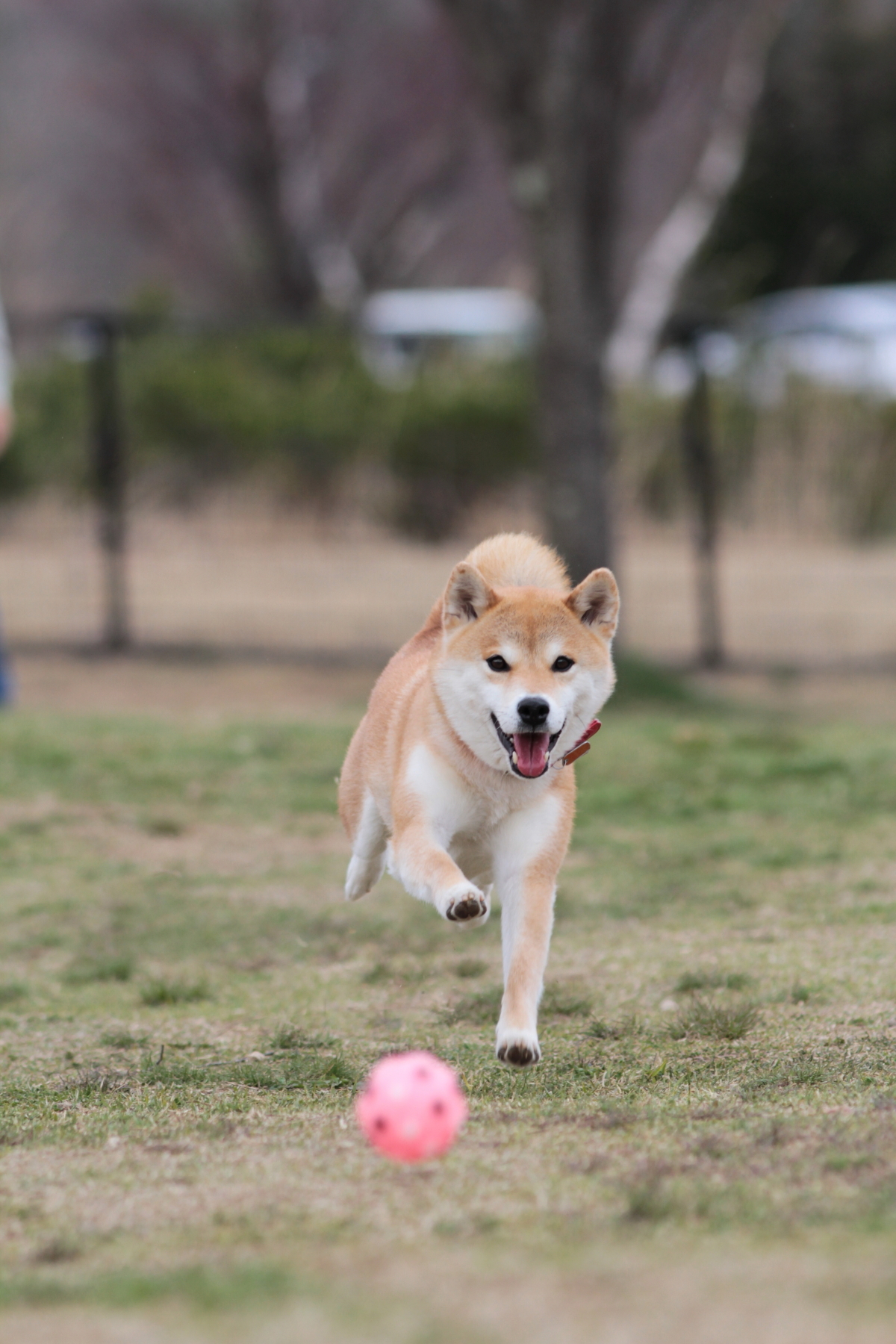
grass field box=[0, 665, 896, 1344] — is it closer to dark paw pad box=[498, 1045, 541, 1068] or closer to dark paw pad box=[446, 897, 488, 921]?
dark paw pad box=[498, 1045, 541, 1068]

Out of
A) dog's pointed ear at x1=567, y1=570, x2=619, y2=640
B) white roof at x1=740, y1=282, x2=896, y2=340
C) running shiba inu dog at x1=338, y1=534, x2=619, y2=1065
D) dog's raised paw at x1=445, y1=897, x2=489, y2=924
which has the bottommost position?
dog's raised paw at x1=445, y1=897, x2=489, y2=924

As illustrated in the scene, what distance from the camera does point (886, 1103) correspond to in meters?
3.58

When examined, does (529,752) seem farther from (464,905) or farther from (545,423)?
(545,423)

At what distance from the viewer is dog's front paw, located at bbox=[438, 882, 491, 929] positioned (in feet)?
12.4

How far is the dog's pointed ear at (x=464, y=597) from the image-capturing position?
416 cm

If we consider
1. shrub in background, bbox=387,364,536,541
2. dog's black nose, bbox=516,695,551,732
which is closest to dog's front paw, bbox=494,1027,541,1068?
dog's black nose, bbox=516,695,551,732

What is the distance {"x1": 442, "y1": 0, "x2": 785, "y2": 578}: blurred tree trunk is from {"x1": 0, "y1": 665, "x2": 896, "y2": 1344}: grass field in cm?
231

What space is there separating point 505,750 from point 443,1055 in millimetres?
778

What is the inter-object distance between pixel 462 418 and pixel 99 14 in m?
17.3

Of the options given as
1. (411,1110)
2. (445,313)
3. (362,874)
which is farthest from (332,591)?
(445,313)

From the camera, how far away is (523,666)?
4.03 meters

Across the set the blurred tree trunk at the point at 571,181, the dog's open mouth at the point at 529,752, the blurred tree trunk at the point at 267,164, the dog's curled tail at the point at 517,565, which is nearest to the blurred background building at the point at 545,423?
the blurred tree trunk at the point at 571,181

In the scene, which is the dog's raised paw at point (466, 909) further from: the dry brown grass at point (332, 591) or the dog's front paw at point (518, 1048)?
the dry brown grass at point (332, 591)

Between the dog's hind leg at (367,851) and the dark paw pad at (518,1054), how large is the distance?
106 cm
